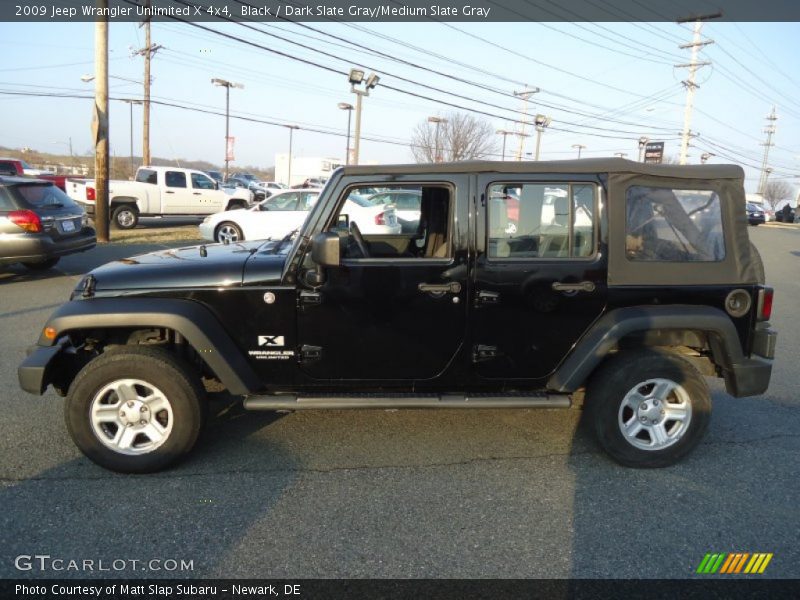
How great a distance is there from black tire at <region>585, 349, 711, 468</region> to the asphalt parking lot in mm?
139

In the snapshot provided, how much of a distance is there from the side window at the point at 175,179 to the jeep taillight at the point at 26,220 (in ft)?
35.4

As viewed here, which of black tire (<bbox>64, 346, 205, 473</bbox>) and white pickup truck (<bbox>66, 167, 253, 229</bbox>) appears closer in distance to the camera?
A: black tire (<bbox>64, 346, 205, 473</bbox>)

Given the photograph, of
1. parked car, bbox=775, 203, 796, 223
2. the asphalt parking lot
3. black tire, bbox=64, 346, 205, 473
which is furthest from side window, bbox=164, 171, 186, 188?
parked car, bbox=775, 203, 796, 223

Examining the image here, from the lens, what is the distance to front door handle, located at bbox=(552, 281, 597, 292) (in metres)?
3.56

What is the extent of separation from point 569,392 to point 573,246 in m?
0.90

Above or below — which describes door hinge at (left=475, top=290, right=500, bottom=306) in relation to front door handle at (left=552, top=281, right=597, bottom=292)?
below

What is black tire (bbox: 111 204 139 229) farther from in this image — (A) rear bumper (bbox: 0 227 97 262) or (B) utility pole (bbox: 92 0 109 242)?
(A) rear bumper (bbox: 0 227 97 262)

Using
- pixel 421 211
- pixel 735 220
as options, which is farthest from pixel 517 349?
pixel 735 220

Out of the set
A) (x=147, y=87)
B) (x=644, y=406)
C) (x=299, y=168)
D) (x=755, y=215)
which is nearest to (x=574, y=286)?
(x=644, y=406)

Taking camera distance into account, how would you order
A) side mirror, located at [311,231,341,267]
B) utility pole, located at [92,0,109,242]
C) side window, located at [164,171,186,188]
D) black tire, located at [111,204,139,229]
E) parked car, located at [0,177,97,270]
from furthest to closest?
side window, located at [164,171,186,188]
black tire, located at [111,204,139,229]
utility pole, located at [92,0,109,242]
parked car, located at [0,177,97,270]
side mirror, located at [311,231,341,267]

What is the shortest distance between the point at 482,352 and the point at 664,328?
43.2 inches

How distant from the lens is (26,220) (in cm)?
884

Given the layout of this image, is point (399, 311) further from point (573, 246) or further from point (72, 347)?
point (72, 347)

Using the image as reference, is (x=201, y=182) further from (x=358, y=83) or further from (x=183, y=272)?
(x=183, y=272)
